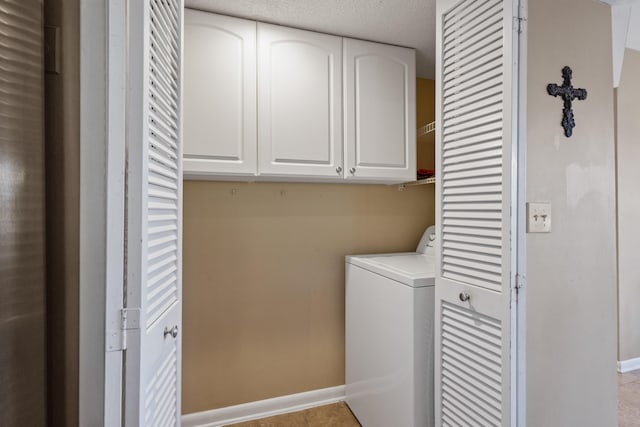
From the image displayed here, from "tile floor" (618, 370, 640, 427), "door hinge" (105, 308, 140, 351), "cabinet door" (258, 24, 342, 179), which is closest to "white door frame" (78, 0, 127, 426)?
"door hinge" (105, 308, 140, 351)

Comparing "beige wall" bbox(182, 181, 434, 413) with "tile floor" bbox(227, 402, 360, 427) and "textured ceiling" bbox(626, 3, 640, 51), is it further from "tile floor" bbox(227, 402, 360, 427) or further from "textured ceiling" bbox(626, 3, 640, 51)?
"textured ceiling" bbox(626, 3, 640, 51)

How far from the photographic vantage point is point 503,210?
41.9 inches

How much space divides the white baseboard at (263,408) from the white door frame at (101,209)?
135 centimetres

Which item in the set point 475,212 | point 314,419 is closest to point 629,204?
point 475,212

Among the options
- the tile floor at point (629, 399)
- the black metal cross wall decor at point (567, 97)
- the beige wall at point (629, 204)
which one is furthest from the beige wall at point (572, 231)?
the beige wall at point (629, 204)

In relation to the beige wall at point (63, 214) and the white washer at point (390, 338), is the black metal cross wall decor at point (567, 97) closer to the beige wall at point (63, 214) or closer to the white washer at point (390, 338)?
the white washer at point (390, 338)

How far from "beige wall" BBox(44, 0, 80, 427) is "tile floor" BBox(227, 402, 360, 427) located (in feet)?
4.77

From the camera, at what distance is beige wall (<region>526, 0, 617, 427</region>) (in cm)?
110

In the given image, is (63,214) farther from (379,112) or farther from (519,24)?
(379,112)

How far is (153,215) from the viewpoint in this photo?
88cm

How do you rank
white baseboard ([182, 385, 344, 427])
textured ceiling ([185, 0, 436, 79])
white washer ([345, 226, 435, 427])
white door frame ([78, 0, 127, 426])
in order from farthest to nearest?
white baseboard ([182, 385, 344, 427]) < textured ceiling ([185, 0, 436, 79]) < white washer ([345, 226, 435, 427]) < white door frame ([78, 0, 127, 426])

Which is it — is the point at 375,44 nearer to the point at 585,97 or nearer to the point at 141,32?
the point at 585,97

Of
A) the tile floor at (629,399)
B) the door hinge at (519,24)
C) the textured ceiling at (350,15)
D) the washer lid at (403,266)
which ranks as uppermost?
the textured ceiling at (350,15)

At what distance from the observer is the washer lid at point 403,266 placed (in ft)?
4.73
